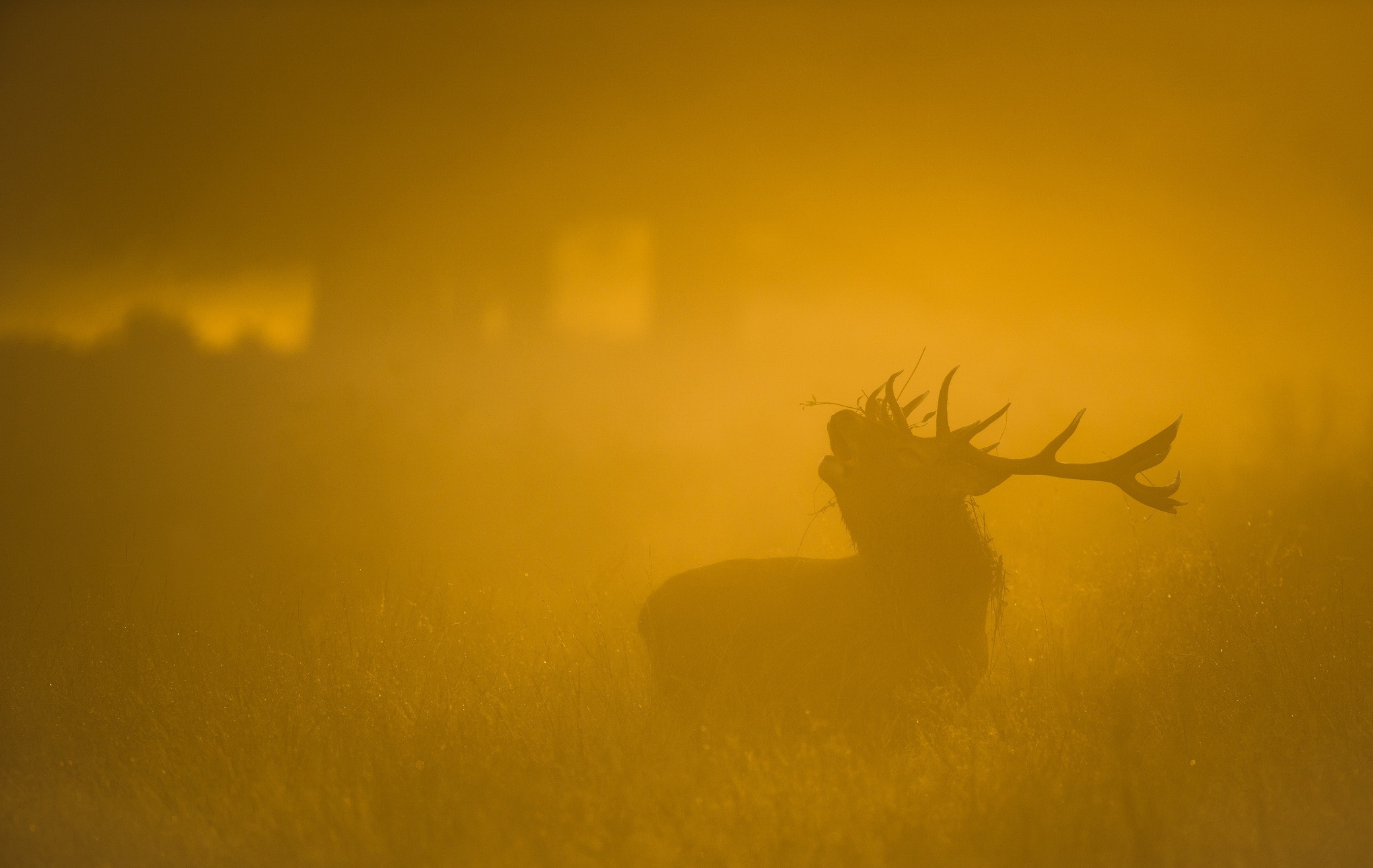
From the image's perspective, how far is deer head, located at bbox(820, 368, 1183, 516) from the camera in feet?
12.4

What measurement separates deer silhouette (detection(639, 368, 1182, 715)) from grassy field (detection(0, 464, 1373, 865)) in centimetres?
26

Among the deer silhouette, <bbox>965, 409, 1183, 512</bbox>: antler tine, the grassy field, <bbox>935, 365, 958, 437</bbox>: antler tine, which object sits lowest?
the grassy field

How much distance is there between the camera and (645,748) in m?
3.23

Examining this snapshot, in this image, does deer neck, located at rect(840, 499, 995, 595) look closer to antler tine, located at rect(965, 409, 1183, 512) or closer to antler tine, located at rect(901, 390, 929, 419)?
antler tine, located at rect(965, 409, 1183, 512)

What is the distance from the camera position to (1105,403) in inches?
345

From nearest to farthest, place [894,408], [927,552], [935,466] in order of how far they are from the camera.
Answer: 1. [927,552]
2. [935,466]
3. [894,408]

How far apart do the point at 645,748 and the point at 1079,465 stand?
2.48 metres

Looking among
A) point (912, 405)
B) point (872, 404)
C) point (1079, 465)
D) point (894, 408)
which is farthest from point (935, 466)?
point (912, 405)

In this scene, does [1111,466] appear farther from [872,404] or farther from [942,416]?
[872,404]

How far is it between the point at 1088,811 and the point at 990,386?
649 centimetres

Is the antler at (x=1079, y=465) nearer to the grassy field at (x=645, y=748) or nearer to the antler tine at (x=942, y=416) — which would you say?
the antler tine at (x=942, y=416)

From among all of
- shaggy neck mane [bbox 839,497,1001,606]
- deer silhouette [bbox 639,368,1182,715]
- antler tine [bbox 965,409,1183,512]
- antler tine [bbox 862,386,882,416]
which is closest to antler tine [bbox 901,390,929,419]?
antler tine [bbox 862,386,882,416]

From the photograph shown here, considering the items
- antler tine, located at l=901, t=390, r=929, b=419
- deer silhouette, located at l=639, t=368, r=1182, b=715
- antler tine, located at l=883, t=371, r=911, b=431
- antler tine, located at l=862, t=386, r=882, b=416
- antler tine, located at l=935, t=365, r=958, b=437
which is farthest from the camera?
antler tine, located at l=901, t=390, r=929, b=419

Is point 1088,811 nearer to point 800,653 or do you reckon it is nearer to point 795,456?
point 800,653
